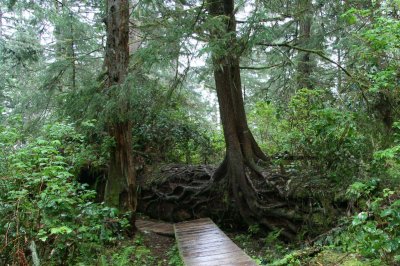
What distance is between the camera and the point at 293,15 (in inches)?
345

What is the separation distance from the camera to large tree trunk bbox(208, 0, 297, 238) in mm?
8828

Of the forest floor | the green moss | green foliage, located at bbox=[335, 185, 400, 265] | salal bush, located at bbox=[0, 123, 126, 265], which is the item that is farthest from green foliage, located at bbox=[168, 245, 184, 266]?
green foliage, located at bbox=[335, 185, 400, 265]

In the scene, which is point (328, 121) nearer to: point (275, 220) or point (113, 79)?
point (275, 220)

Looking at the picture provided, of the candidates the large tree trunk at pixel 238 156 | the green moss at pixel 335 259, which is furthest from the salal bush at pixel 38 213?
the large tree trunk at pixel 238 156

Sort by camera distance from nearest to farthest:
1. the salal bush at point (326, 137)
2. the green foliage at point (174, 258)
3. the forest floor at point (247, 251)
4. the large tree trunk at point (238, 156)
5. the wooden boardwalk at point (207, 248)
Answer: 1. the forest floor at point (247, 251)
2. the wooden boardwalk at point (207, 248)
3. the salal bush at point (326, 137)
4. the green foliage at point (174, 258)
5. the large tree trunk at point (238, 156)

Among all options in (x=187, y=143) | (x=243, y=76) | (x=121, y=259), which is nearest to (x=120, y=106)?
(x=121, y=259)

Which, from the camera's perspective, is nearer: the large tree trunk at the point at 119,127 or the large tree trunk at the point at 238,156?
the large tree trunk at the point at 119,127

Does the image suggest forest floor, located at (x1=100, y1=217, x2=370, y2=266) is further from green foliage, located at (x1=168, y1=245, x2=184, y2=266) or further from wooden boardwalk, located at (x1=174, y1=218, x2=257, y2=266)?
wooden boardwalk, located at (x1=174, y1=218, x2=257, y2=266)

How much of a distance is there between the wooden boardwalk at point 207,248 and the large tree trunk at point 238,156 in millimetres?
1172

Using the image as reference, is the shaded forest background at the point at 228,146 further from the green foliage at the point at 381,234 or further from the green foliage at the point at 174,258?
the green foliage at the point at 174,258

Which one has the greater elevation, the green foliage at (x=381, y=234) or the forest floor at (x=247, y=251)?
the green foliage at (x=381, y=234)

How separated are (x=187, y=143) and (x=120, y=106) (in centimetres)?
573

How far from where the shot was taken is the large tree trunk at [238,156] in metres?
8.83

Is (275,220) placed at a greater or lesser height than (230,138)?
lesser
